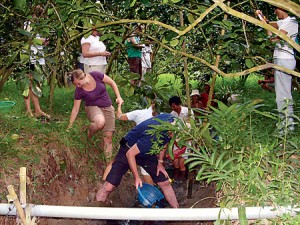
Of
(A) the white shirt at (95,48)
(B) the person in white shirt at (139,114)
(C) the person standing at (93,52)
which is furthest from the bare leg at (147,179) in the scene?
(A) the white shirt at (95,48)

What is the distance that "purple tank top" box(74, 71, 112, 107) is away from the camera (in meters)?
7.84

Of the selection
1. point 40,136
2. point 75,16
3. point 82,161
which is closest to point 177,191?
point 82,161

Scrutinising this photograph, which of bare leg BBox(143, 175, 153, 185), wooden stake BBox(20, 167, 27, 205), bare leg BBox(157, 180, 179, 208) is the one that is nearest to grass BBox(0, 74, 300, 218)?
bare leg BBox(143, 175, 153, 185)

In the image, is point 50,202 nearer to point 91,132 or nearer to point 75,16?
point 91,132

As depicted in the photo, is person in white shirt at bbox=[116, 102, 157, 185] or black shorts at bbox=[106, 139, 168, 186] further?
person in white shirt at bbox=[116, 102, 157, 185]

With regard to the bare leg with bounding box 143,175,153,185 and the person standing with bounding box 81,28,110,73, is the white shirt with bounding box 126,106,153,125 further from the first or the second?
the person standing with bounding box 81,28,110,73

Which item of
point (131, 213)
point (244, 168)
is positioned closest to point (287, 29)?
point (244, 168)

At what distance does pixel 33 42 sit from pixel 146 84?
7.24 ft

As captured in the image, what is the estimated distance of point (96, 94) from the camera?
792cm

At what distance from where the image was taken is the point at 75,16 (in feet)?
16.9

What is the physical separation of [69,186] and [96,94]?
4.20ft

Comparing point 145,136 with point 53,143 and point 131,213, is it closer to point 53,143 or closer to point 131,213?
point 53,143

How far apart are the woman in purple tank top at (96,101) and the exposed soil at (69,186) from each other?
0.32m

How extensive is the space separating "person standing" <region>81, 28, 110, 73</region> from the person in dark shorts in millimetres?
1902
